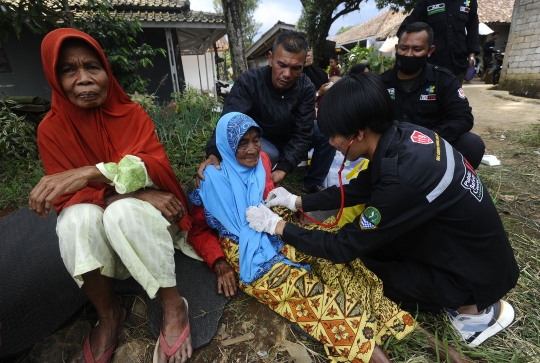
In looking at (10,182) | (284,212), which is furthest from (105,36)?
(284,212)

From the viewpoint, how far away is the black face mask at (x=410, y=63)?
9.00 feet

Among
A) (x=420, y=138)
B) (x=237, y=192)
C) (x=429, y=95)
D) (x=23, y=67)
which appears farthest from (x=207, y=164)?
(x=23, y=67)

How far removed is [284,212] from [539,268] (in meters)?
1.85

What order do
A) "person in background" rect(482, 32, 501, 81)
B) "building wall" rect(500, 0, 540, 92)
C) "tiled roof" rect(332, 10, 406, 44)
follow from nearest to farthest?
1. "building wall" rect(500, 0, 540, 92)
2. "person in background" rect(482, 32, 501, 81)
3. "tiled roof" rect(332, 10, 406, 44)

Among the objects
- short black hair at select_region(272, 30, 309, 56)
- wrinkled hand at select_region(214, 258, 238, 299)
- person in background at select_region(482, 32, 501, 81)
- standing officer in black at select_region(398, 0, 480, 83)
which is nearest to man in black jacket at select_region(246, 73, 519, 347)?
wrinkled hand at select_region(214, 258, 238, 299)

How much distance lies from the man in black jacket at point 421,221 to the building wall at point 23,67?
30.5ft

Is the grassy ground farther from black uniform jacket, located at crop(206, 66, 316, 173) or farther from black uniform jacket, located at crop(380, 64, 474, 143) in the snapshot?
black uniform jacket, located at crop(206, 66, 316, 173)

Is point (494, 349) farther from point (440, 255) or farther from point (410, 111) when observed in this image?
point (410, 111)

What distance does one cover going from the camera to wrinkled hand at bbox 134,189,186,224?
5.18 ft

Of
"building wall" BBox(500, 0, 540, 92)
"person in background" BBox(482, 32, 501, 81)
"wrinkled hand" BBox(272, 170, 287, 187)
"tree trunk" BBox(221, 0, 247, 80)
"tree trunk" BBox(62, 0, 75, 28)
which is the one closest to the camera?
"wrinkled hand" BBox(272, 170, 287, 187)

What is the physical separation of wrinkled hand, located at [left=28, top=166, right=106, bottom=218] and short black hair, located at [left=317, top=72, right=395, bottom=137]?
120 cm

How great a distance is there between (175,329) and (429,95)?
115 inches

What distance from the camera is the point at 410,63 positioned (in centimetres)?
277

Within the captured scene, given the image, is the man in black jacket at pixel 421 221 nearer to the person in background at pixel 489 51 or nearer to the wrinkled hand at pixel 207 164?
the wrinkled hand at pixel 207 164
